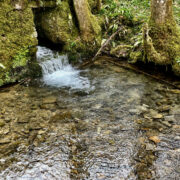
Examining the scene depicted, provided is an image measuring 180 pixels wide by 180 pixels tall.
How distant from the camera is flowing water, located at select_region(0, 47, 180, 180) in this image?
3.21 meters

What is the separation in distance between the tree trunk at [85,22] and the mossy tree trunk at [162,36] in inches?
125

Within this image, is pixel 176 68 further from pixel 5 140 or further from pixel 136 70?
pixel 5 140

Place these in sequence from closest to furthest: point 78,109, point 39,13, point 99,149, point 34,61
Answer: point 99,149 < point 78,109 < point 34,61 < point 39,13

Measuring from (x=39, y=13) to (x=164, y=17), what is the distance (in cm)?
563

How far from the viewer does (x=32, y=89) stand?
6.40 m

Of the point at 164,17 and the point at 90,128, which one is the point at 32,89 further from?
Answer: the point at 164,17

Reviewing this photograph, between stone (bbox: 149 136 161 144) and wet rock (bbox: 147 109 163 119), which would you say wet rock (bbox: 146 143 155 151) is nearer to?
stone (bbox: 149 136 161 144)

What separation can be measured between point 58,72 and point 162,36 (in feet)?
14.8

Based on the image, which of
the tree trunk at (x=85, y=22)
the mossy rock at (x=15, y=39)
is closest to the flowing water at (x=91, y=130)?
the mossy rock at (x=15, y=39)

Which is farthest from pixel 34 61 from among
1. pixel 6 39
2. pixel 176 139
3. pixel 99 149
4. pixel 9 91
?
pixel 176 139

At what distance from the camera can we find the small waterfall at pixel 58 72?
7.06m

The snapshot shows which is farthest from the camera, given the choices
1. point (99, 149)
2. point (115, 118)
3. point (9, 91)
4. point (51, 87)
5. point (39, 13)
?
point (39, 13)

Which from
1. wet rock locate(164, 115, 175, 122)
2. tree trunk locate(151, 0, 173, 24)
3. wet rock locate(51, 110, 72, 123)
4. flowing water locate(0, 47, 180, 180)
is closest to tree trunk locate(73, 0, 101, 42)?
flowing water locate(0, 47, 180, 180)

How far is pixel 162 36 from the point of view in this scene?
253 inches
